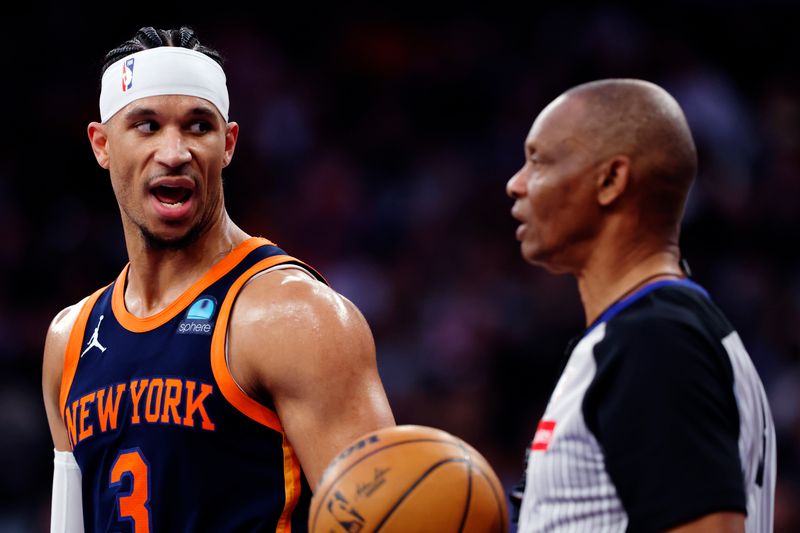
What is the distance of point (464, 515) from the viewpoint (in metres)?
2.63

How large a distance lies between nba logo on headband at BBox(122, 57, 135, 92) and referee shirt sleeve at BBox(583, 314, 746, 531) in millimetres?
2124

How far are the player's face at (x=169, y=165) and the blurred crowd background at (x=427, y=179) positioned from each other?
13.8 ft

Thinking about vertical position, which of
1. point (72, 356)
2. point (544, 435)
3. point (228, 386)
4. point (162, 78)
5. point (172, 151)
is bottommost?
point (544, 435)

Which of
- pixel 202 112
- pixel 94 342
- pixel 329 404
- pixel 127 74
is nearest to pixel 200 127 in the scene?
pixel 202 112

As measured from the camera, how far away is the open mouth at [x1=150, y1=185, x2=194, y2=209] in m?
3.54

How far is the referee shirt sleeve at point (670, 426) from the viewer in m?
2.02

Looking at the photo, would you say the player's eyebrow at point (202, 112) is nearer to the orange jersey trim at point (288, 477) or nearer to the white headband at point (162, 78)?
the white headband at point (162, 78)

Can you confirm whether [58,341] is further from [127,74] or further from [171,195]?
[127,74]

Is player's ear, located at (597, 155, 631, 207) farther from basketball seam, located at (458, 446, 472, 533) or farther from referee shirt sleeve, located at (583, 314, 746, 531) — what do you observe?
basketball seam, located at (458, 446, 472, 533)

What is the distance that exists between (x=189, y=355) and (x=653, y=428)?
165 centimetres

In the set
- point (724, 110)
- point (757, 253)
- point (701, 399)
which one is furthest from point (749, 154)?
point (701, 399)

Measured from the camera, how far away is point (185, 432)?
322 centimetres

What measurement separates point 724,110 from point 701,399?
7.43 metres

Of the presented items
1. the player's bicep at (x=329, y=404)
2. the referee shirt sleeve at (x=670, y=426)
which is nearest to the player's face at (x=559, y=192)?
the referee shirt sleeve at (x=670, y=426)
